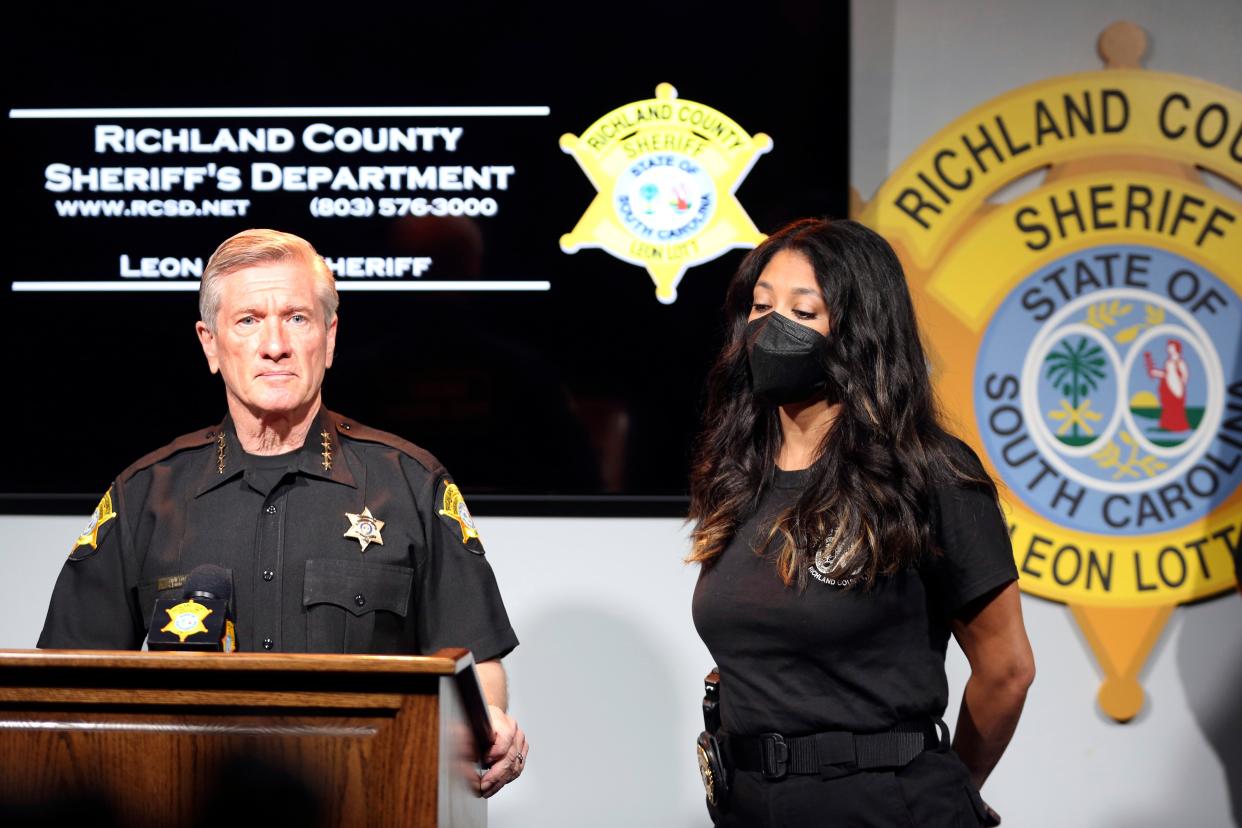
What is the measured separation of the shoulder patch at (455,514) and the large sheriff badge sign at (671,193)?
3.56 feet

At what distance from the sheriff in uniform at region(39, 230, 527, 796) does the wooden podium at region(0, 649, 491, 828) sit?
2.01 feet

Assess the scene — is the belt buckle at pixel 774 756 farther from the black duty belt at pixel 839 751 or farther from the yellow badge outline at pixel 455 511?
the yellow badge outline at pixel 455 511

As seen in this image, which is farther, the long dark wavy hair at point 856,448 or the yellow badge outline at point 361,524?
the yellow badge outline at point 361,524

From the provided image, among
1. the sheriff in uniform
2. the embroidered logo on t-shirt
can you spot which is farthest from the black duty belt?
the sheriff in uniform

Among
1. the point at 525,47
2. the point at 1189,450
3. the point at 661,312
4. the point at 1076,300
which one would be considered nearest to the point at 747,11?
the point at 525,47

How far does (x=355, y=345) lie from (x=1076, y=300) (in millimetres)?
1705

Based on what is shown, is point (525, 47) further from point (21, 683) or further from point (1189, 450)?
point (21, 683)

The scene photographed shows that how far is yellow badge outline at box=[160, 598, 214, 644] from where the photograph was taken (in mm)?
1477

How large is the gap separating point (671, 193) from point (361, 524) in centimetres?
138

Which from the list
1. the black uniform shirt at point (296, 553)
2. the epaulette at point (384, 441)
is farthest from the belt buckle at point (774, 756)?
the epaulette at point (384, 441)

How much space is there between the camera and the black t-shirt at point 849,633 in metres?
1.72

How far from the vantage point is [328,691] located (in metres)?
1.24

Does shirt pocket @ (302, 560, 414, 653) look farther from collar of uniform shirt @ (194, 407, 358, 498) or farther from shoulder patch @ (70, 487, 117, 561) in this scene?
shoulder patch @ (70, 487, 117, 561)

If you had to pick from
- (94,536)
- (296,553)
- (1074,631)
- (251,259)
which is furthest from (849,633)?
(1074,631)
